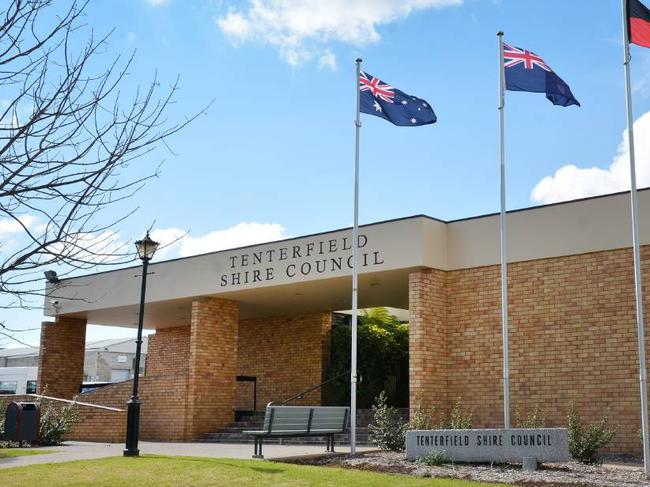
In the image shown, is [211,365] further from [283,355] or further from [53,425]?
[53,425]

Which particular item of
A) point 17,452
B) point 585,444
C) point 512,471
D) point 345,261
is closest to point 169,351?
point 345,261

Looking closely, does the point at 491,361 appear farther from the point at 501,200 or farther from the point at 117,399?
the point at 117,399

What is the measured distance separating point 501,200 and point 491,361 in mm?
4396

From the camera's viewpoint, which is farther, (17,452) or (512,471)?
(17,452)

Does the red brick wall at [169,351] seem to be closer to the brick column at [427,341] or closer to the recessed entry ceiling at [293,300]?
the recessed entry ceiling at [293,300]

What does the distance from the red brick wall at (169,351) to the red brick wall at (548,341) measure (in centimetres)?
1384

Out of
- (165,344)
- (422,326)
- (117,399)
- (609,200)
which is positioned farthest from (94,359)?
(609,200)

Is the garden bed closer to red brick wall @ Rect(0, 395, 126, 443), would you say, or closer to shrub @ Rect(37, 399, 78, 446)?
shrub @ Rect(37, 399, 78, 446)

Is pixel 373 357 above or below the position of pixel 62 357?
above

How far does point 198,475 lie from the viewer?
430 inches

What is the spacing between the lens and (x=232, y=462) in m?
12.4

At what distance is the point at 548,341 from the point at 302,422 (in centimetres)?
518

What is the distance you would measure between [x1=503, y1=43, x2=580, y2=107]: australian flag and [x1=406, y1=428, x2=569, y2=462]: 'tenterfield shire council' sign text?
18.5ft

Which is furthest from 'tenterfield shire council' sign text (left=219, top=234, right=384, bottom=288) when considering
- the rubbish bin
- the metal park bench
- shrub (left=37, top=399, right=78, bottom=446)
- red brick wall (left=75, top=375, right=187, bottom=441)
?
the rubbish bin
